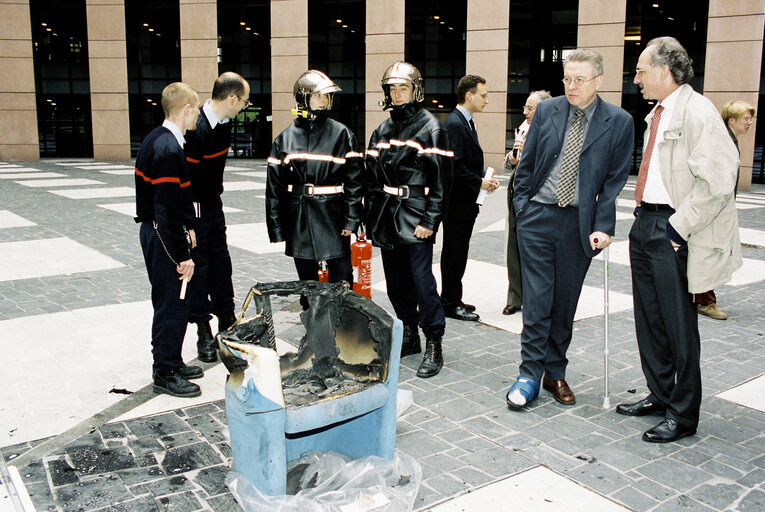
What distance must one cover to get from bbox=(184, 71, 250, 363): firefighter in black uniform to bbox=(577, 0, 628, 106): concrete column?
16.5 metres

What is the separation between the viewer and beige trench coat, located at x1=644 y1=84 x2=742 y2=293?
4027 mm

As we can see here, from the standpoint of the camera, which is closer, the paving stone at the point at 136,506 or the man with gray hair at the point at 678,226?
the paving stone at the point at 136,506

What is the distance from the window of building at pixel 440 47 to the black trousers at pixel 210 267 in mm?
22086

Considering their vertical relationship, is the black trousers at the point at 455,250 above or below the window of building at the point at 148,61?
below

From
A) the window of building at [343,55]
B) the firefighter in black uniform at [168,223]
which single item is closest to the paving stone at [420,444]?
the firefighter in black uniform at [168,223]

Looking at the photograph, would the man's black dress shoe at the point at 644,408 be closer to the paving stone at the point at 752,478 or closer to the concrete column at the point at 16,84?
the paving stone at the point at 752,478

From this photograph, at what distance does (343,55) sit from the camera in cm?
2884

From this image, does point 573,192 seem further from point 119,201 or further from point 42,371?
point 119,201

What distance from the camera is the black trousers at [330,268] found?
558cm

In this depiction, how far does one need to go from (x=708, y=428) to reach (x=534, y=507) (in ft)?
5.30

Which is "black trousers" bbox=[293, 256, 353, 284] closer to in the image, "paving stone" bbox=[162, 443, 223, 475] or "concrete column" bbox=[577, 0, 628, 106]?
"paving stone" bbox=[162, 443, 223, 475]

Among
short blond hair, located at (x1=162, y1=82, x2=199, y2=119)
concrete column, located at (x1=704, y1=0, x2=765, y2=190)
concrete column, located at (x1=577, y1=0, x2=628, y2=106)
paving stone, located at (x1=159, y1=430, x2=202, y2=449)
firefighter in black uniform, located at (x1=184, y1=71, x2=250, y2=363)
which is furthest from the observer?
concrete column, located at (x1=577, y1=0, x2=628, y2=106)

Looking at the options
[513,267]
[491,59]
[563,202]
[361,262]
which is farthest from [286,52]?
[563,202]

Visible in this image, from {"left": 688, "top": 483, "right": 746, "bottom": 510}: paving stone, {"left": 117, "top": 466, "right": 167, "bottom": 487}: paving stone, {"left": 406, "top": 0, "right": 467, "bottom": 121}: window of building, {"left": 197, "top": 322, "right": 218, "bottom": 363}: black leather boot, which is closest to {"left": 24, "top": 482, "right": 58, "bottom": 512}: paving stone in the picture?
{"left": 117, "top": 466, "right": 167, "bottom": 487}: paving stone
